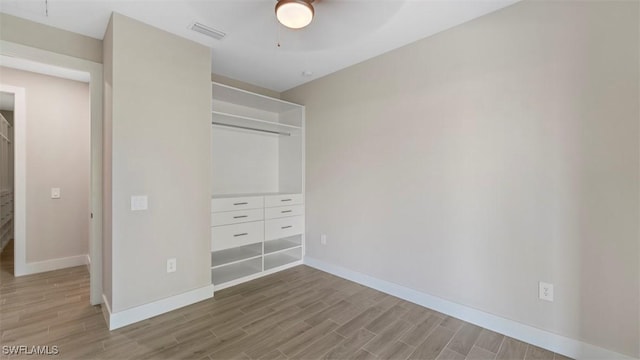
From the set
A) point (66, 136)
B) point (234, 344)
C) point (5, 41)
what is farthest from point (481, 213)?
point (66, 136)

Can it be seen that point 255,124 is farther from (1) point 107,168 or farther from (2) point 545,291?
(2) point 545,291

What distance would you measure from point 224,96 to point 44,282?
294cm

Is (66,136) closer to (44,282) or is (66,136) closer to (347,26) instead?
(44,282)

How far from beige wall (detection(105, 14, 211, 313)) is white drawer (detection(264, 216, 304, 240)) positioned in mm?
826

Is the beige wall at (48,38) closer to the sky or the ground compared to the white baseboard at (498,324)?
closer to the sky

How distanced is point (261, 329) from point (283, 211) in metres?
1.63

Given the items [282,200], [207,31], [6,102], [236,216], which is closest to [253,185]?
[282,200]

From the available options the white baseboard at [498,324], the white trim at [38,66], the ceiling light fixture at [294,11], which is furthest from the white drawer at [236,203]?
the ceiling light fixture at [294,11]

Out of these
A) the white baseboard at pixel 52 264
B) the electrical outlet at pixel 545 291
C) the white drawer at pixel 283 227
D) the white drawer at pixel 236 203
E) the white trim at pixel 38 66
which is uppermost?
the white trim at pixel 38 66

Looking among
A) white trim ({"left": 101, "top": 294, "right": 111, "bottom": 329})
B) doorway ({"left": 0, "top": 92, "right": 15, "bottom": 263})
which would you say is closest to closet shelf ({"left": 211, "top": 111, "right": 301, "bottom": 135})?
white trim ({"left": 101, "top": 294, "right": 111, "bottom": 329})

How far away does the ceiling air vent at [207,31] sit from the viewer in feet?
7.80

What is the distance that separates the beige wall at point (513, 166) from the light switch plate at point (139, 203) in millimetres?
2132

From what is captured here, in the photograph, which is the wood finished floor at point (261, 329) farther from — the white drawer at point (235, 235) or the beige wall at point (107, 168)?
the white drawer at point (235, 235)

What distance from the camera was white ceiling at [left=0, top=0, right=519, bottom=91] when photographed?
2045mm
